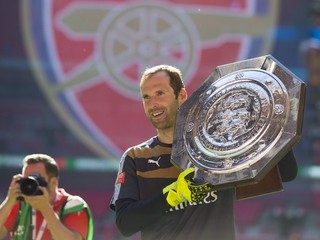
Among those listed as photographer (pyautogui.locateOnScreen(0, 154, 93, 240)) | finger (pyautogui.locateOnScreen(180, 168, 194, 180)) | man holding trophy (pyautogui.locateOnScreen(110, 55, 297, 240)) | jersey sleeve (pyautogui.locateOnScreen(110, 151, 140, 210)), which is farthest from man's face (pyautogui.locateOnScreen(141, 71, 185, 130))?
photographer (pyautogui.locateOnScreen(0, 154, 93, 240))

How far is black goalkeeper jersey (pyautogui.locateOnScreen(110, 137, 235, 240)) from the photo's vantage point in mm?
2484

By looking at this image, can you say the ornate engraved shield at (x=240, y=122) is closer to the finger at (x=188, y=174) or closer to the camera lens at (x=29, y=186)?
the finger at (x=188, y=174)

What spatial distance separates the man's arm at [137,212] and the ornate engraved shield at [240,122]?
0.12 meters

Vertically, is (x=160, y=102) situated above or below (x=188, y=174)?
above

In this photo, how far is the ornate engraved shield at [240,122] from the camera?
2.29m

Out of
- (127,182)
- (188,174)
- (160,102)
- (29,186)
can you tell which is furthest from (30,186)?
(188,174)

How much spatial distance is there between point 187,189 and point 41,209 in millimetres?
877

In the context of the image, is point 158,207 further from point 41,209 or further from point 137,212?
point 41,209

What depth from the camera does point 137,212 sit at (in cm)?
247

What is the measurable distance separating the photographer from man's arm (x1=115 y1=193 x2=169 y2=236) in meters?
0.59

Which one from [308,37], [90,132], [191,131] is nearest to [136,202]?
[191,131]

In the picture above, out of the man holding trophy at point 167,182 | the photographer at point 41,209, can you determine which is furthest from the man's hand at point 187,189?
the photographer at point 41,209

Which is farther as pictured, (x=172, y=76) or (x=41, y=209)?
(x=41, y=209)

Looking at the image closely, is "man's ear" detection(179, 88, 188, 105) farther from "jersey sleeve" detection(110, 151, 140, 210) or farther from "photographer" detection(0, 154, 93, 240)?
"photographer" detection(0, 154, 93, 240)
